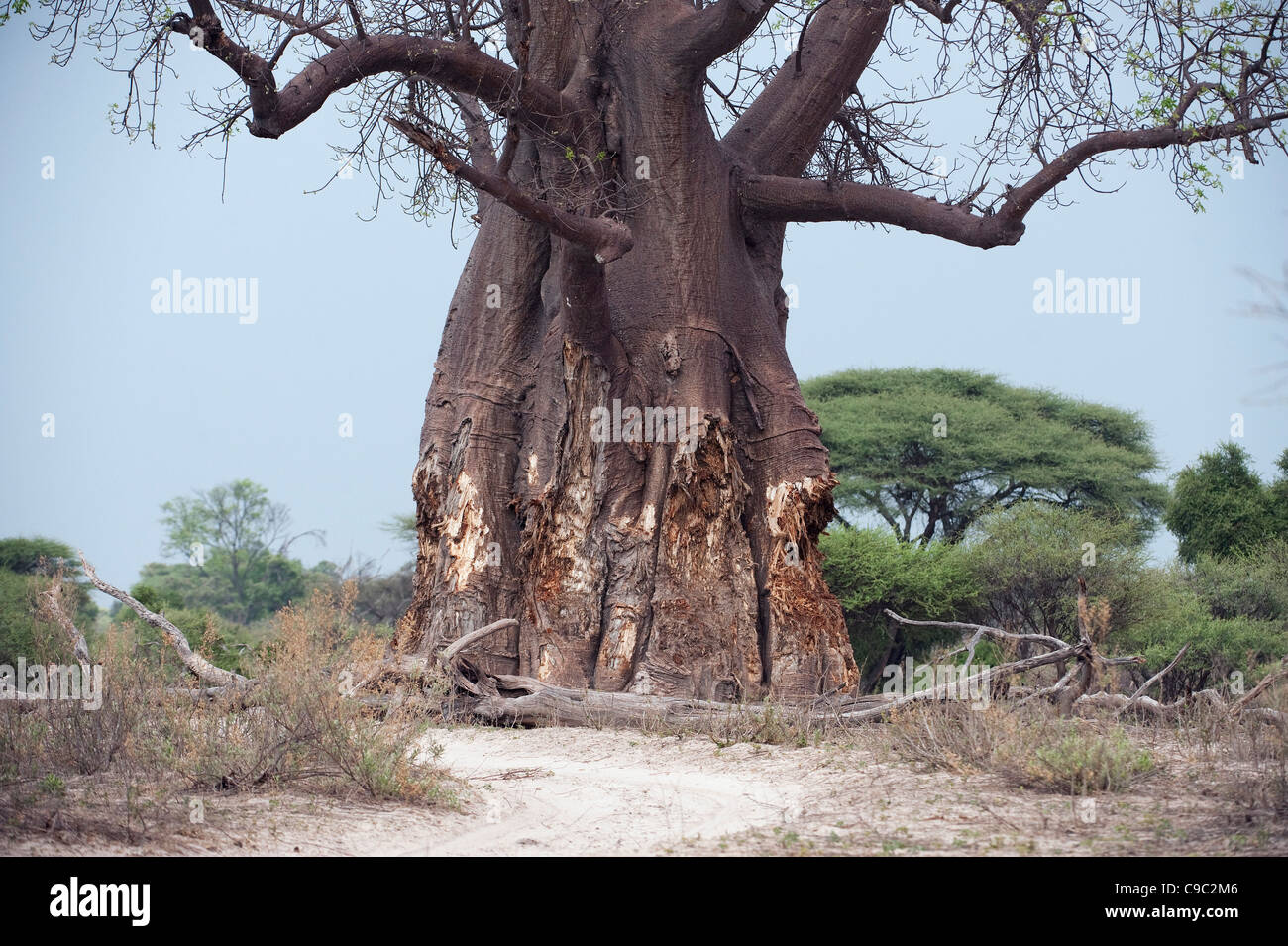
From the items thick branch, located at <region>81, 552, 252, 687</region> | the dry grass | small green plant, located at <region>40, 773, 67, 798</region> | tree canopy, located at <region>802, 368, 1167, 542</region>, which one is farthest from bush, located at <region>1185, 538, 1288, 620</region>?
small green plant, located at <region>40, 773, 67, 798</region>

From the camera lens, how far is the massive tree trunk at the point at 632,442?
8.28m

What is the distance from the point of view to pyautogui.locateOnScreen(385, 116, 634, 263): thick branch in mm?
6504

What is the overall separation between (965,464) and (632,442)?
13670 millimetres

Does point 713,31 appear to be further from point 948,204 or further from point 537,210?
point 537,210

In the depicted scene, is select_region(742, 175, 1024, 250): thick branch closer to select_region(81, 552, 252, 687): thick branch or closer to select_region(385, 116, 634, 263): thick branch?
select_region(385, 116, 634, 263): thick branch

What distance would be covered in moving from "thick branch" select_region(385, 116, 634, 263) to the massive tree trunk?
348 millimetres

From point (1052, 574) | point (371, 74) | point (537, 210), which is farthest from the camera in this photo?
point (1052, 574)

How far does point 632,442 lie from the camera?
8.51 meters

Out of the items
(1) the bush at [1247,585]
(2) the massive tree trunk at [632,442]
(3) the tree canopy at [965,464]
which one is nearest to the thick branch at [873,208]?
(2) the massive tree trunk at [632,442]

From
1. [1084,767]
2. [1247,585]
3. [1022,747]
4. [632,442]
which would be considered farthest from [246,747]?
[1247,585]
